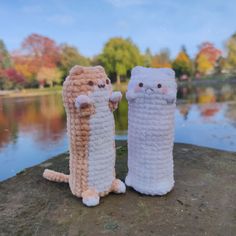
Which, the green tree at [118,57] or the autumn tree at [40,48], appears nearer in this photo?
the green tree at [118,57]

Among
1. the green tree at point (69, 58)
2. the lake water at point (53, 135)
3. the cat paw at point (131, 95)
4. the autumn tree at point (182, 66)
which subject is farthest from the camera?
the autumn tree at point (182, 66)

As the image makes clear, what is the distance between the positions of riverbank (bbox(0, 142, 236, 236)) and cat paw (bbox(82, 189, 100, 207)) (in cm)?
5

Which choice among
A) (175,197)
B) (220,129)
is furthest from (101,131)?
(220,129)

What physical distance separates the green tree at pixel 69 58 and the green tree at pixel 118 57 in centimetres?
195

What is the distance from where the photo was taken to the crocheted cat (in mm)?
2396

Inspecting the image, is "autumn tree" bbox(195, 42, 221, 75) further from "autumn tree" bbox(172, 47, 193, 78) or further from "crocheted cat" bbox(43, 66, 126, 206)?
"crocheted cat" bbox(43, 66, 126, 206)

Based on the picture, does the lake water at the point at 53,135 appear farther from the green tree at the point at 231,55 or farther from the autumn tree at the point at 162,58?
the autumn tree at the point at 162,58

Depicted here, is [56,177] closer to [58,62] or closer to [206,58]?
[58,62]

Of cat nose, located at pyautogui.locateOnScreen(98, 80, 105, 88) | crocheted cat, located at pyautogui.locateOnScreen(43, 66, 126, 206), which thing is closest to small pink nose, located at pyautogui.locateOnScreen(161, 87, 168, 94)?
crocheted cat, located at pyautogui.locateOnScreen(43, 66, 126, 206)

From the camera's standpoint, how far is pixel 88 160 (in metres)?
2.46

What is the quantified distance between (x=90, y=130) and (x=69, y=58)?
2869 cm

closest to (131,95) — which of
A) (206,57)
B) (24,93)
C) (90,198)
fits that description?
(90,198)

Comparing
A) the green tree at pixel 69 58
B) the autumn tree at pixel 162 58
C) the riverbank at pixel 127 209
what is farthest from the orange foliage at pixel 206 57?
the riverbank at pixel 127 209

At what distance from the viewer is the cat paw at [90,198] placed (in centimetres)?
238
